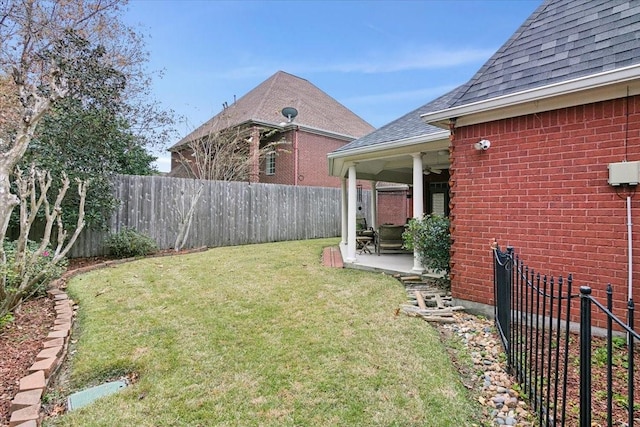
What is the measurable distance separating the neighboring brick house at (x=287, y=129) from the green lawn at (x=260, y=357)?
11877mm

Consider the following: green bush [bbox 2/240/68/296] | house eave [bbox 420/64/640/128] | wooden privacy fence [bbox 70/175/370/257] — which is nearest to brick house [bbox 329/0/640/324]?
house eave [bbox 420/64/640/128]

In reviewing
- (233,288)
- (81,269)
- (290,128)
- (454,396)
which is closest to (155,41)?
(290,128)

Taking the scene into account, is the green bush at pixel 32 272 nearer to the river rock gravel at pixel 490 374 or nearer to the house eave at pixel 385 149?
the river rock gravel at pixel 490 374

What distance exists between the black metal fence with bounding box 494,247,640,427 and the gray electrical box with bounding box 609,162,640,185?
145 centimetres

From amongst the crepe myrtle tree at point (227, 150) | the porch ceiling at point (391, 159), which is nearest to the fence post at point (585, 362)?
the porch ceiling at point (391, 159)

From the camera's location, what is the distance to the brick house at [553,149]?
3.80 meters

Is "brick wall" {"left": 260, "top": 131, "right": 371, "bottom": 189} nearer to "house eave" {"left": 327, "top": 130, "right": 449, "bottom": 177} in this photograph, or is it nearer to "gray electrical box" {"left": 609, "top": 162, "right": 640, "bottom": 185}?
"house eave" {"left": 327, "top": 130, "right": 449, "bottom": 177}

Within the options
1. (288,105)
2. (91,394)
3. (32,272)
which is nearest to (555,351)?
(91,394)

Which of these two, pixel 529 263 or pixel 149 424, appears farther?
pixel 529 263

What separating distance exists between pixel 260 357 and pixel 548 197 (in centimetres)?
393

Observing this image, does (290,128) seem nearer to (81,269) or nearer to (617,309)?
(81,269)

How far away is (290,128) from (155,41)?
7251mm

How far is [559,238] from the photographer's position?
4.23m

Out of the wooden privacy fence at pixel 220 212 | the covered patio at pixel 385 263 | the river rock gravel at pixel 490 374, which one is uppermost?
the wooden privacy fence at pixel 220 212
